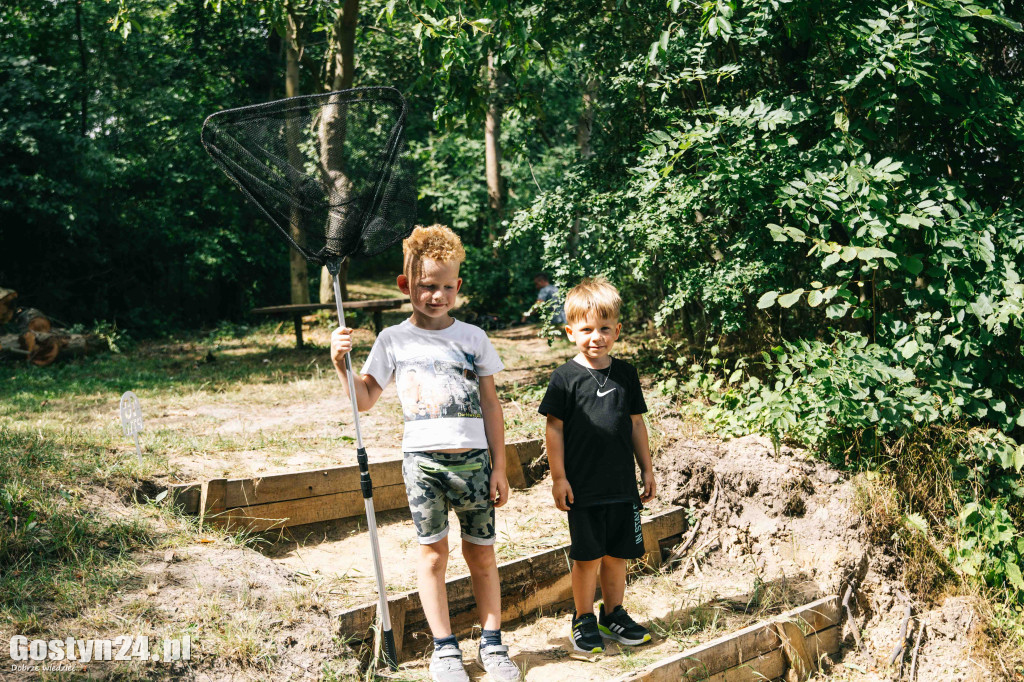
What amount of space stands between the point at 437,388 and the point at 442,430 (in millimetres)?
170

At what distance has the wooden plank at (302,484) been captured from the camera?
13.7ft

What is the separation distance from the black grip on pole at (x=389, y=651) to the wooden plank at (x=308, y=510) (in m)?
1.15

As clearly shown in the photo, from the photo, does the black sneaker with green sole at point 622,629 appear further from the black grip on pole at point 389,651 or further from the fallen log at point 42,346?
the fallen log at point 42,346

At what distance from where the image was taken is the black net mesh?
346 cm

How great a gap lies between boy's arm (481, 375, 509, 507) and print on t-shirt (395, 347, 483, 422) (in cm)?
7

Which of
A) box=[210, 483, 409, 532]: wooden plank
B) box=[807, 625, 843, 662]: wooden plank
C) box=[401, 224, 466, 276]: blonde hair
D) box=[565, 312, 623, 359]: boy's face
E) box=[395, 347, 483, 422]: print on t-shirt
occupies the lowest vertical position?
box=[807, 625, 843, 662]: wooden plank

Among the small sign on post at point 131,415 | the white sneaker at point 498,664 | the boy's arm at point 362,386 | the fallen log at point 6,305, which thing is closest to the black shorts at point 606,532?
the white sneaker at point 498,664

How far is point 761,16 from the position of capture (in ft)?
14.5

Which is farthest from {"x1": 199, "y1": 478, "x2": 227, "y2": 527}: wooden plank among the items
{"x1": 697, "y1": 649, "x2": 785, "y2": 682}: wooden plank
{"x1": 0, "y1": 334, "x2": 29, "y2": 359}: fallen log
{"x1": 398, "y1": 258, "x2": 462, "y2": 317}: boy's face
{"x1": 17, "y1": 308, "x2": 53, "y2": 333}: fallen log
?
{"x1": 17, "y1": 308, "x2": 53, "y2": 333}: fallen log

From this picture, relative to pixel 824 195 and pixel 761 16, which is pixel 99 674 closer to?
pixel 824 195

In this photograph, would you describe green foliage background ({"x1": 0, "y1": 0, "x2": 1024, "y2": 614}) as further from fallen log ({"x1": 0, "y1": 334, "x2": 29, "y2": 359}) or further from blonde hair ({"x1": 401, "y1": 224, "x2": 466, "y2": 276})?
fallen log ({"x1": 0, "y1": 334, "x2": 29, "y2": 359})

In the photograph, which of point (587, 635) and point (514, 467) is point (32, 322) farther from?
point (587, 635)

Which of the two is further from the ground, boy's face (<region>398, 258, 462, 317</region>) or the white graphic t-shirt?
boy's face (<region>398, 258, 462, 317</region>)

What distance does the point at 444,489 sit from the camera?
3.06 m
